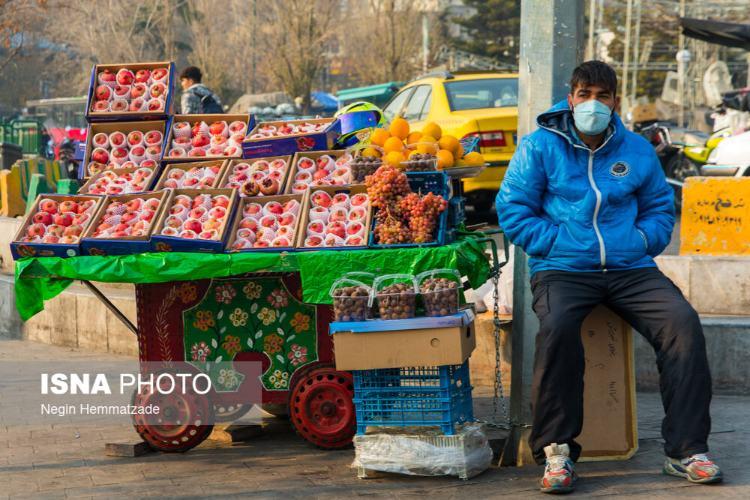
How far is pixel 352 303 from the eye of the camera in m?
4.76

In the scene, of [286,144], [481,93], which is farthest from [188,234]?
[481,93]

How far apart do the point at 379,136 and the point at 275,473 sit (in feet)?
6.18

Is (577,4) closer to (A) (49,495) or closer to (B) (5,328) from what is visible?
(A) (49,495)

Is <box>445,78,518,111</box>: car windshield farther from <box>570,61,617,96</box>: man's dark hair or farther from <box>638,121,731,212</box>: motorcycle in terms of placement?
<box>570,61,617,96</box>: man's dark hair

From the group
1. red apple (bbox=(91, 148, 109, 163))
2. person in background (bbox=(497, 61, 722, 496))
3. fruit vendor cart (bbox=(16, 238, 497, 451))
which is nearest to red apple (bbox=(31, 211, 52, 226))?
fruit vendor cart (bbox=(16, 238, 497, 451))

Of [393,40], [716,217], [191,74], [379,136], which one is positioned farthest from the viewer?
[393,40]

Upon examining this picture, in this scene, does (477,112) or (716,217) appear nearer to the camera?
(716,217)

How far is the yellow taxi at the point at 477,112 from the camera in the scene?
36.3 ft

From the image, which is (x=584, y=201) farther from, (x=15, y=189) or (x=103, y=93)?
(x=15, y=189)

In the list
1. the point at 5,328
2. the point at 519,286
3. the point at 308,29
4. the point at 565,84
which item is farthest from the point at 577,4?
the point at 308,29

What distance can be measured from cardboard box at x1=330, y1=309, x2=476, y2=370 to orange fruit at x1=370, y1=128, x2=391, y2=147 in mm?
1319

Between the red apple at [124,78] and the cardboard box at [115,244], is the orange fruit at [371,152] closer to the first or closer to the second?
the cardboard box at [115,244]

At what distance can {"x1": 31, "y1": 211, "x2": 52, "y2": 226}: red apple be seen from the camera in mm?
5488

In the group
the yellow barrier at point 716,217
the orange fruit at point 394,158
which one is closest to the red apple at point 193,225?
the orange fruit at point 394,158
